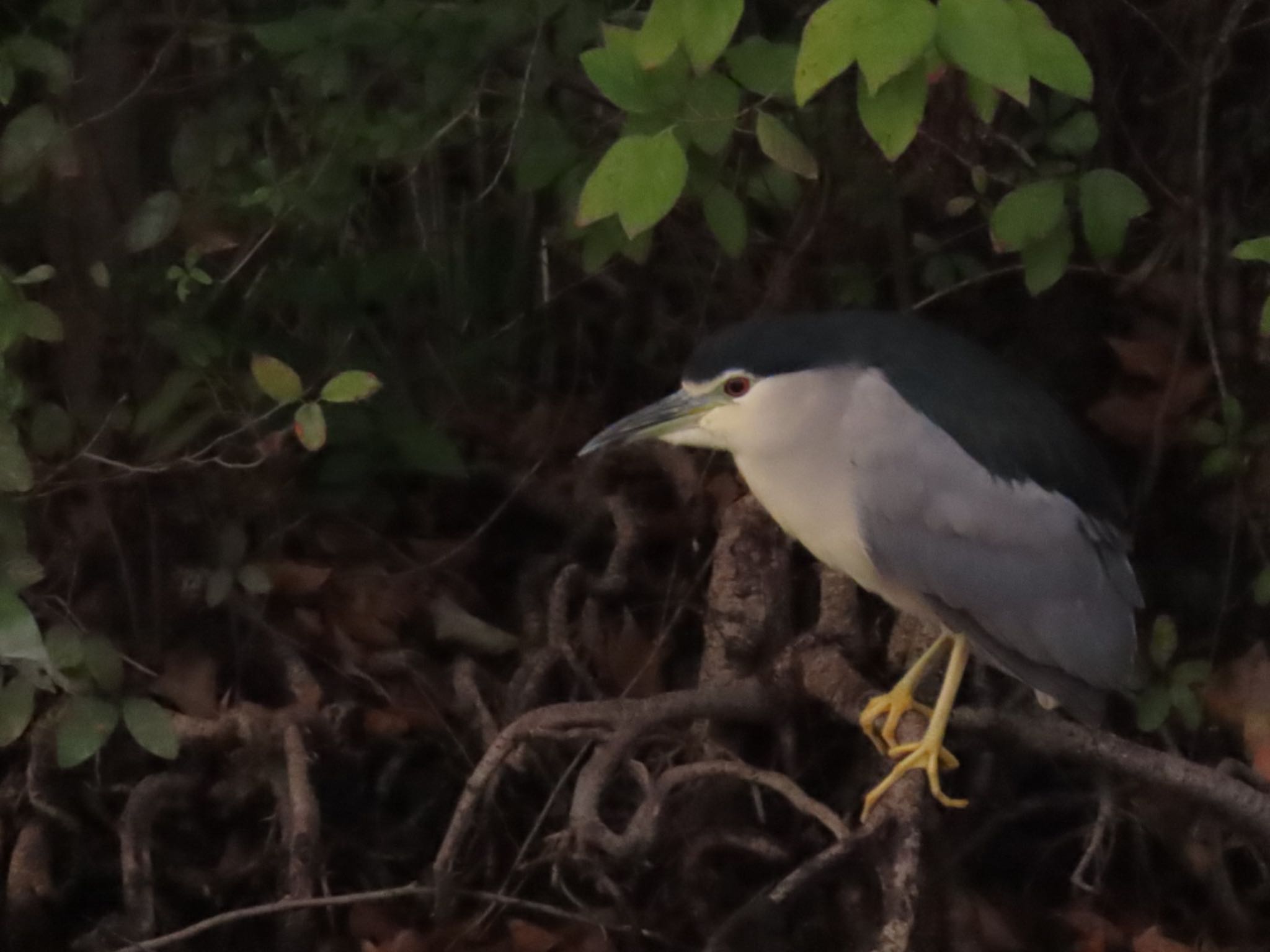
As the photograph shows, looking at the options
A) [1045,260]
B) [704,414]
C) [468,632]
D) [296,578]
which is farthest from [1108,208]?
[296,578]

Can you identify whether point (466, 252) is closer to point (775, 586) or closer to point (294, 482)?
point (294, 482)

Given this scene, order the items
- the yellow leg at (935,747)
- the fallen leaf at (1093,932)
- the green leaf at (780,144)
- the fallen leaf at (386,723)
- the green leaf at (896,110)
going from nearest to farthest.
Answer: the green leaf at (896,110) → the green leaf at (780,144) → the yellow leg at (935,747) → the fallen leaf at (1093,932) → the fallen leaf at (386,723)

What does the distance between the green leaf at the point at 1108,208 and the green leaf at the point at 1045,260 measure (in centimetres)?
4

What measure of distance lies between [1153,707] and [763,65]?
87 cm

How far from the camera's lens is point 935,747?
5.33ft

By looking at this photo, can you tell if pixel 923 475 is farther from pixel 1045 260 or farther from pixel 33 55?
pixel 33 55

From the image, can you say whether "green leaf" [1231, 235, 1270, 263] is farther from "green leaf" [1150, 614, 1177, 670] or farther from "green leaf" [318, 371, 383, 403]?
"green leaf" [318, 371, 383, 403]

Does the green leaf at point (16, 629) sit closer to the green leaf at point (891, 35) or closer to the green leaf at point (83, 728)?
the green leaf at point (83, 728)

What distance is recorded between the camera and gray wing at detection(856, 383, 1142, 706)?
154 cm

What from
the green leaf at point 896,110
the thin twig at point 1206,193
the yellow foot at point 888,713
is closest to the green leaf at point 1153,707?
the yellow foot at point 888,713

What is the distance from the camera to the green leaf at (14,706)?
1.53m

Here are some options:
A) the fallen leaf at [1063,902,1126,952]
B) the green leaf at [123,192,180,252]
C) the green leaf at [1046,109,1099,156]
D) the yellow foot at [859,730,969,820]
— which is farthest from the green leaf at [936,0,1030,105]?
the fallen leaf at [1063,902,1126,952]

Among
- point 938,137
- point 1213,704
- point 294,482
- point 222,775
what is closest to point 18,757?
point 222,775

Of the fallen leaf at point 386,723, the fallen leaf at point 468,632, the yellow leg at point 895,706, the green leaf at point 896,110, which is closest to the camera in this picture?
the green leaf at point 896,110
